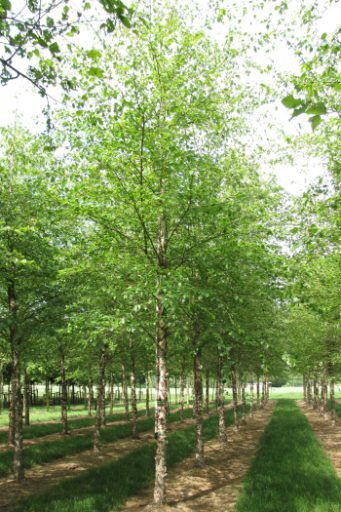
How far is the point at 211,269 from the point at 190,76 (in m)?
5.37

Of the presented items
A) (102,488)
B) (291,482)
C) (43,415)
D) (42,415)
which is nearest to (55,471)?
(102,488)

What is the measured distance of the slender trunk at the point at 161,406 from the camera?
9719 mm

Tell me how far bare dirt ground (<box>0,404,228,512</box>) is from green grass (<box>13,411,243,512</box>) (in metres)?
0.97

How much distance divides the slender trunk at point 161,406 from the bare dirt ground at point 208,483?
0.49 metres

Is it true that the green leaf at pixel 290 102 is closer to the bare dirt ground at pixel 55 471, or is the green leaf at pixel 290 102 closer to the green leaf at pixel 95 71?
the green leaf at pixel 95 71

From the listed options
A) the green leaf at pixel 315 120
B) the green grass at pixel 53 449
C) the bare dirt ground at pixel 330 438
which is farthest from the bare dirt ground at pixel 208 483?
the green leaf at pixel 315 120

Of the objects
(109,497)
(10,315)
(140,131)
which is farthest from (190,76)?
(109,497)

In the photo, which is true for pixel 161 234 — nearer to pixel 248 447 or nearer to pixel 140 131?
pixel 140 131

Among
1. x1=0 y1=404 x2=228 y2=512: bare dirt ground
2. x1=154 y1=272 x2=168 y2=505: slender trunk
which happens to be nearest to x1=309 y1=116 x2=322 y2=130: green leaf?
x1=154 y1=272 x2=168 y2=505: slender trunk

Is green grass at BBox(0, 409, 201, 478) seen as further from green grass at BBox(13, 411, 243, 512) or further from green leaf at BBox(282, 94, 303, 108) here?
green leaf at BBox(282, 94, 303, 108)

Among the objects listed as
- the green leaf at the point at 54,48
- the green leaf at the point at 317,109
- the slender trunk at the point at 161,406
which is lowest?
the slender trunk at the point at 161,406

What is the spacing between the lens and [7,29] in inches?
184

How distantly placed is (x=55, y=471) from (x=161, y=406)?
22.7 feet

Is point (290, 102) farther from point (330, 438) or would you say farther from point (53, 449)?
point (330, 438)
